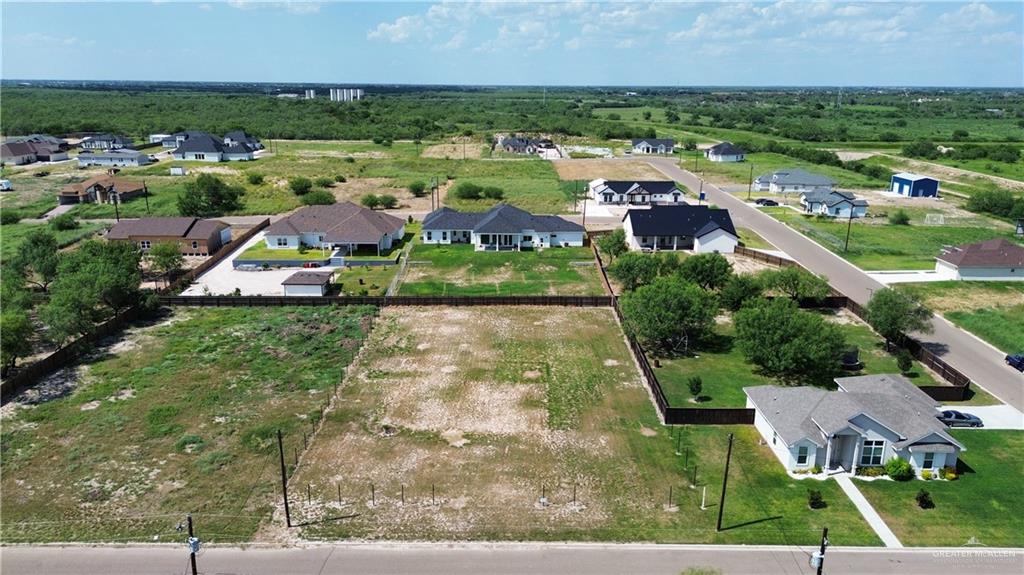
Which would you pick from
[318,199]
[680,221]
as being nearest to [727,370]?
[680,221]

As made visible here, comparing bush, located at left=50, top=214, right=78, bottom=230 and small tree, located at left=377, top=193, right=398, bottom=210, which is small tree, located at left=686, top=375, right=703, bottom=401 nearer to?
small tree, located at left=377, top=193, right=398, bottom=210

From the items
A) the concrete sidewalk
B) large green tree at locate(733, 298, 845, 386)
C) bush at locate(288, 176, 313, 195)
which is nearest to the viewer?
the concrete sidewalk

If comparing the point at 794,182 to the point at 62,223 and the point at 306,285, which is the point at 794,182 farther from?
the point at 62,223

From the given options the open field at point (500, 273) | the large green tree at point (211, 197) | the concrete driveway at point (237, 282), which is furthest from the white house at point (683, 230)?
the large green tree at point (211, 197)

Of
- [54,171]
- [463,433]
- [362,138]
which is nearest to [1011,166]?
[463,433]

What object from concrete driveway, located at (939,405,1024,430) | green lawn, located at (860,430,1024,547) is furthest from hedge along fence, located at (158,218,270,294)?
concrete driveway, located at (939,405,1024,430)

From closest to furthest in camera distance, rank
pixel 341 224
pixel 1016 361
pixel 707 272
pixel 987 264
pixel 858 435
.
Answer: pixel 858 435 → pixel 1016 361 → pixel 707 272 → pixel 987 264 → pixel 341 224

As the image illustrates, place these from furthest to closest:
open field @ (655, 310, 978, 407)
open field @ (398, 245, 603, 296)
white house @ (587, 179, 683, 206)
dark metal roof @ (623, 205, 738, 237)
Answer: white house @ (587, 179, 683, 206), dark metal roof @ (623, 205, 738, 237), open field @ (398, 245, 603, 296), open field @ (655, 310, 978, 407)
